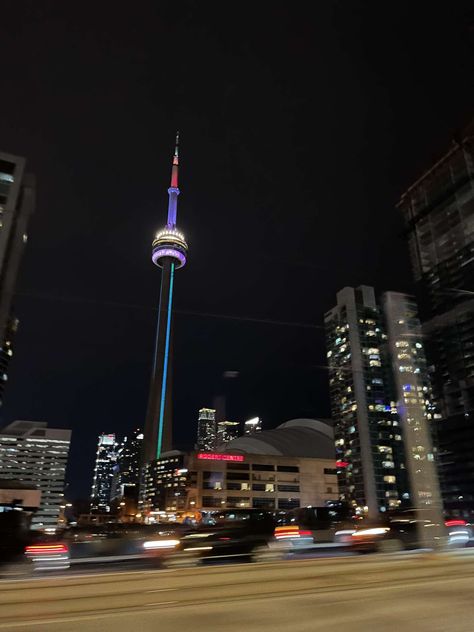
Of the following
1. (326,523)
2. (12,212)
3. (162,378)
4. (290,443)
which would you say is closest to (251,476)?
(290,443)

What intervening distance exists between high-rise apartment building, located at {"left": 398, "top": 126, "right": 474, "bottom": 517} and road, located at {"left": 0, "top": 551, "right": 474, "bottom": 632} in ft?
322

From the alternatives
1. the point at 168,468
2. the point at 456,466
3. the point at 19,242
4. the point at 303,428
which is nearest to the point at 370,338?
the point at 303,428

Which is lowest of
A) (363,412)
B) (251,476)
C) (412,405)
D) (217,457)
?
(412,405)

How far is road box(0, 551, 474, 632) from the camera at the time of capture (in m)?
5.36

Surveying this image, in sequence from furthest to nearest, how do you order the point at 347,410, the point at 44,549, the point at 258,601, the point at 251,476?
the point at 347,410 → the point at 251,476 → the point at 44,549 → the point at 258,601

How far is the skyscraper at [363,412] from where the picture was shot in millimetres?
132250

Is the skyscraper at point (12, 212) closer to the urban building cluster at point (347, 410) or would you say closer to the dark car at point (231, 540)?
the urban building cluster at point (347, 410)

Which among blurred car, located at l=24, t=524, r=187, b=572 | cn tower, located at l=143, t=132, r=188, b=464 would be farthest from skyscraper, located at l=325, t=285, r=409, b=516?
blurred car, located at l=24, t=524, r=187, b=572

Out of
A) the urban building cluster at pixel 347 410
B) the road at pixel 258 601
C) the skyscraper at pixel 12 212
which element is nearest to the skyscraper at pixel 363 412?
the urban building cluster at pixel 347 410

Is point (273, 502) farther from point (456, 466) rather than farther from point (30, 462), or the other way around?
point (30, 462)

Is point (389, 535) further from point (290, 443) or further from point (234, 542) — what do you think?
point (290, 443)

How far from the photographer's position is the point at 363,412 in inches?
5384

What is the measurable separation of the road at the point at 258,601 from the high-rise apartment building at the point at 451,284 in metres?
98.2

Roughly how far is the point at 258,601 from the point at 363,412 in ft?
452
